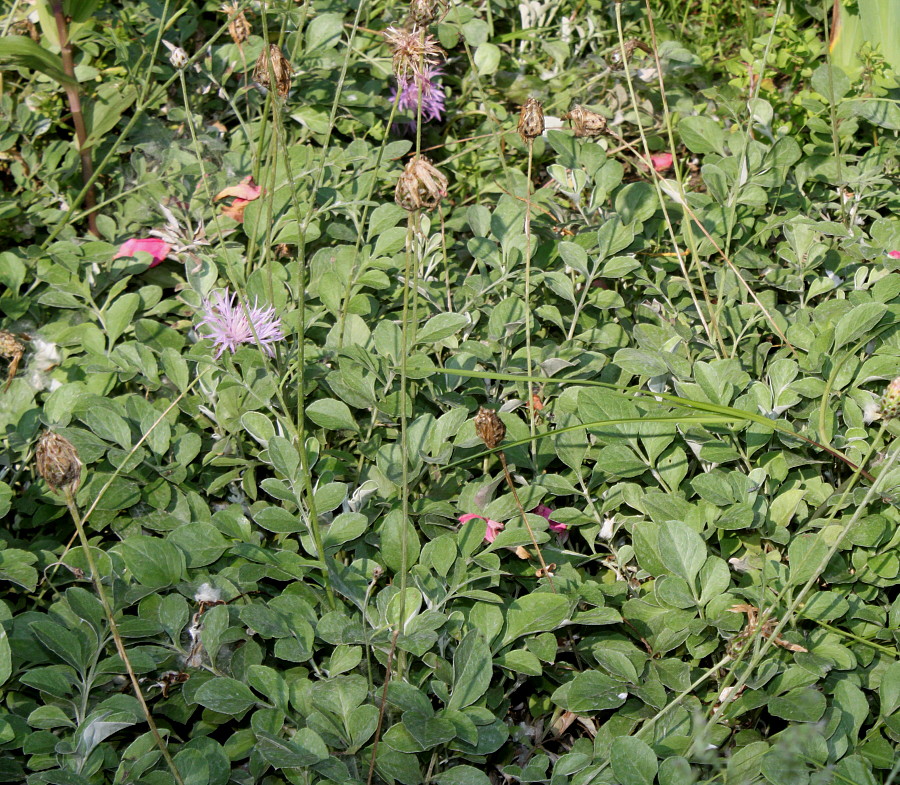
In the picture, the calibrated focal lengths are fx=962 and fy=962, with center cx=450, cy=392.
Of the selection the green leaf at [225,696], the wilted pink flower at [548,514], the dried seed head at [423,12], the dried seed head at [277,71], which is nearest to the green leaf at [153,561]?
the green leaf at [225,696]

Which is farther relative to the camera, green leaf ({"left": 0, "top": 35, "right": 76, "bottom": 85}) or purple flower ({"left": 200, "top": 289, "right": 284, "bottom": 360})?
green leaf ({"left": 0, "top": 35, "right": 76, "bottom": 85})

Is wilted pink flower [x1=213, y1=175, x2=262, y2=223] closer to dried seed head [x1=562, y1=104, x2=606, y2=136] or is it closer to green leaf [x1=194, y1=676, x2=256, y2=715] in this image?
dried seed head [x1=562, y1=104, x2=606, y2=136]

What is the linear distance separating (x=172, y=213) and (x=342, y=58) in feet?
1.87

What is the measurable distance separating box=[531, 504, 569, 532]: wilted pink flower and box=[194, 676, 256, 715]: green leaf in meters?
0.56

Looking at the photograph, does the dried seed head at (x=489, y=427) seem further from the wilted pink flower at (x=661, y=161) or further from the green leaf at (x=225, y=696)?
the wilted pink flower at (x=661, y=161)

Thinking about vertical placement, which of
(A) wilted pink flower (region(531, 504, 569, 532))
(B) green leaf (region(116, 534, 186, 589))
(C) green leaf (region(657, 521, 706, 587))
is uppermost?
(C) green leaf (region(657, 521, 706, 587))

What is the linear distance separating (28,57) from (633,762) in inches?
66.2

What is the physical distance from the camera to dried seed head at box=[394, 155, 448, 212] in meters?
1.12

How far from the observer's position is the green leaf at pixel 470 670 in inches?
49.1

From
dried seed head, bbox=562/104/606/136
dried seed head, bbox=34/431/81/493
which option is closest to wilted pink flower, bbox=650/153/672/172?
dried seed head, bbox=562/104/606/136

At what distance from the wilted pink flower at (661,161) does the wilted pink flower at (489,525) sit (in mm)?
1187

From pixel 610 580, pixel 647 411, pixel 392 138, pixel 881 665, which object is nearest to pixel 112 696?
pixel 610 580

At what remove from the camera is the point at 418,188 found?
1.12 m

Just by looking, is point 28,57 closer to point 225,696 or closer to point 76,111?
point 76,111
